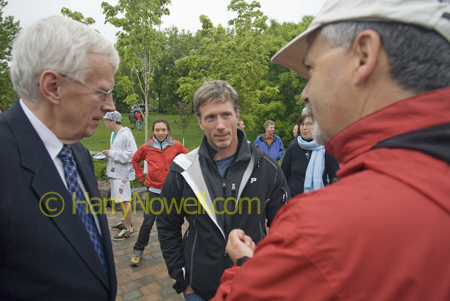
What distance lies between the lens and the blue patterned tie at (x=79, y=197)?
5.17 ft

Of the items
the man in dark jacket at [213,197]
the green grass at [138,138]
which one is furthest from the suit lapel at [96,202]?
the green grass at [138,138]

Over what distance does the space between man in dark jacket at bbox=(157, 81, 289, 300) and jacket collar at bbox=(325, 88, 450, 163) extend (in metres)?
1.41

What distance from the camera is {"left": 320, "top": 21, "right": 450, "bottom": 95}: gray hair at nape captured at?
29.2 inches

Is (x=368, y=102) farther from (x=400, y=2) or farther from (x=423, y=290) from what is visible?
(x=423, y=290)

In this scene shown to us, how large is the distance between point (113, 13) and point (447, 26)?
11.9 metres

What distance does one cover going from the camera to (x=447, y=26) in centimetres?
71

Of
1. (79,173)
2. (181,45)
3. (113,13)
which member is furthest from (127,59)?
Answer: (181,45)

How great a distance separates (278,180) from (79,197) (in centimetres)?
149

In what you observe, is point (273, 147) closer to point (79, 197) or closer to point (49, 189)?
point (79, 197)

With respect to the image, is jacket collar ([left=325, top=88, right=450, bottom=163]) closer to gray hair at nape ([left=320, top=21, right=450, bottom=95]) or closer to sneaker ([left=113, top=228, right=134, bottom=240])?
gray hair at nape ([left=320, top=21, right=450, bottom=95])

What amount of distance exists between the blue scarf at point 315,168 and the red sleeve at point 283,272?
3.36 metres

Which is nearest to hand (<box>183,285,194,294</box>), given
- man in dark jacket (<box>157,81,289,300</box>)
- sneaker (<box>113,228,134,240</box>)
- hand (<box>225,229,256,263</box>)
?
man in dark jacket (<box>157,81,289,300</box>)

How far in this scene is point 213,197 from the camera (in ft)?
7.15

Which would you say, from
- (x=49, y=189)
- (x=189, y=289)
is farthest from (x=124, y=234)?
(x=49, y=189)
